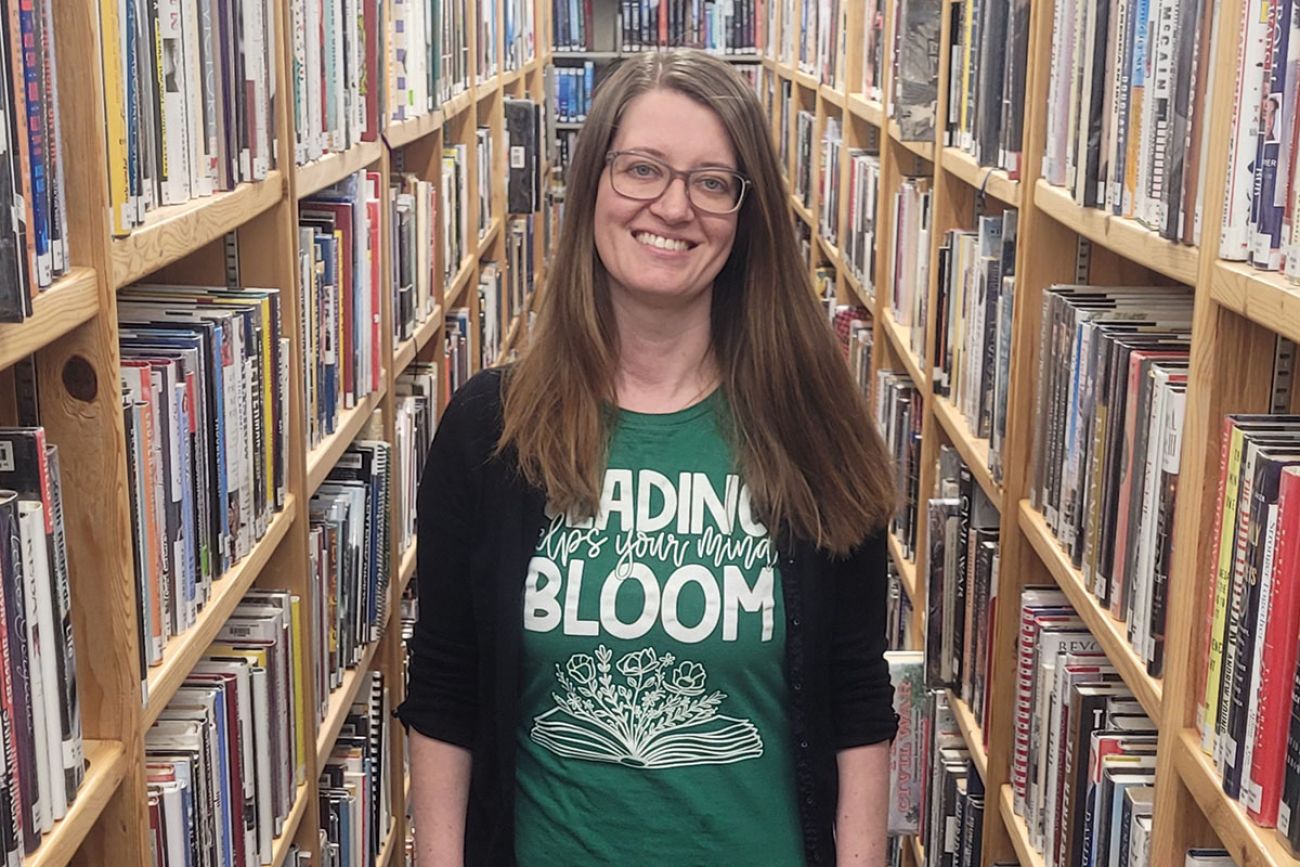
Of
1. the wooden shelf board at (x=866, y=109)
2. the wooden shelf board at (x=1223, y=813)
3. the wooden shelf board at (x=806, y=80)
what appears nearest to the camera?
the wooden shelf board at (x=1223, y=813)

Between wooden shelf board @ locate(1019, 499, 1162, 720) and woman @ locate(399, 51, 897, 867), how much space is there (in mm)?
244

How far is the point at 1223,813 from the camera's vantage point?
120 cm

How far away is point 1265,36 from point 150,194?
98cm

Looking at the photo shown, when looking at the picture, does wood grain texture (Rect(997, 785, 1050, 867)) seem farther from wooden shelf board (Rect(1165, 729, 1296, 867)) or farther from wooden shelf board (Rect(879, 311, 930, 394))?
wooden shelf board (Rect(879, 311, 930, 394))

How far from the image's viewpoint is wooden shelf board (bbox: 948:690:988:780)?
220 centimetres

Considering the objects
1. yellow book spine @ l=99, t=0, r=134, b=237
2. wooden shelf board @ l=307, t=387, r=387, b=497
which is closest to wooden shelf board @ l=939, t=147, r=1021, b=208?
wooden shelf board @ l=307, t=387, r=387, b=497

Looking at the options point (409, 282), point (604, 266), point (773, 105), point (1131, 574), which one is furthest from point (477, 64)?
point (1131, 574)

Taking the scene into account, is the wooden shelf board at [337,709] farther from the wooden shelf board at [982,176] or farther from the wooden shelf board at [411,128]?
the wooden shelf board at [982,176]

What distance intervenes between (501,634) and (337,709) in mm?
829

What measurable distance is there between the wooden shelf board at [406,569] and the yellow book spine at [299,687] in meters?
0.76

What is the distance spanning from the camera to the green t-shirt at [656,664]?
1526mm

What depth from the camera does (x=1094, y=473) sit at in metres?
1.67

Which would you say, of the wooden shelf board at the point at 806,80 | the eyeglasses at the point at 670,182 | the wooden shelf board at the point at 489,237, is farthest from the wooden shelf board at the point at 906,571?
the wooden shelf board at the point at 806,80

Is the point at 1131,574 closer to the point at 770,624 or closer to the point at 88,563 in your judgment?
the point at 770,624
